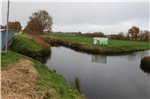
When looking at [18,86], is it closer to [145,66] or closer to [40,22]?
A: [145,66]

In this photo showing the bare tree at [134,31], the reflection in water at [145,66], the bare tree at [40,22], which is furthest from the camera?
the bare tree at [134,31]

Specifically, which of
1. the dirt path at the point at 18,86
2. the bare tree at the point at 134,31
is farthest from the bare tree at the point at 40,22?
the dirt path at the point at 18,86

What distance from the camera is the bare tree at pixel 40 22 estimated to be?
92.2 m

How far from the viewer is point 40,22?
9244 centimetres

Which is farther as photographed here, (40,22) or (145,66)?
(40,22)

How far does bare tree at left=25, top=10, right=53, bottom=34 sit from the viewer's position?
92250 mm

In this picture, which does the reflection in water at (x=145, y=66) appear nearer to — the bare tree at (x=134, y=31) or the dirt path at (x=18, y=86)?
the dirt path at (x=18, y=86)

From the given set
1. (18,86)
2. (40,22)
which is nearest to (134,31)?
(40,22)

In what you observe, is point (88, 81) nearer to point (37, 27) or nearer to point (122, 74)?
point (122, 74)

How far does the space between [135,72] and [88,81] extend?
10800mm

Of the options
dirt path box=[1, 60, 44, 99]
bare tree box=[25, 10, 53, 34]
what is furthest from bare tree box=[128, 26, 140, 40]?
dirt path box=[1, 60, 44, 99]

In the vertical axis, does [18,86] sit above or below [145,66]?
above

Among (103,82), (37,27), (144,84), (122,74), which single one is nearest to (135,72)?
(122,74)

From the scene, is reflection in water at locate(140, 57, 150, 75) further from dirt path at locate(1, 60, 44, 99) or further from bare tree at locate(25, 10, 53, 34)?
bare tree at locate(25, 10, 53, 34)
